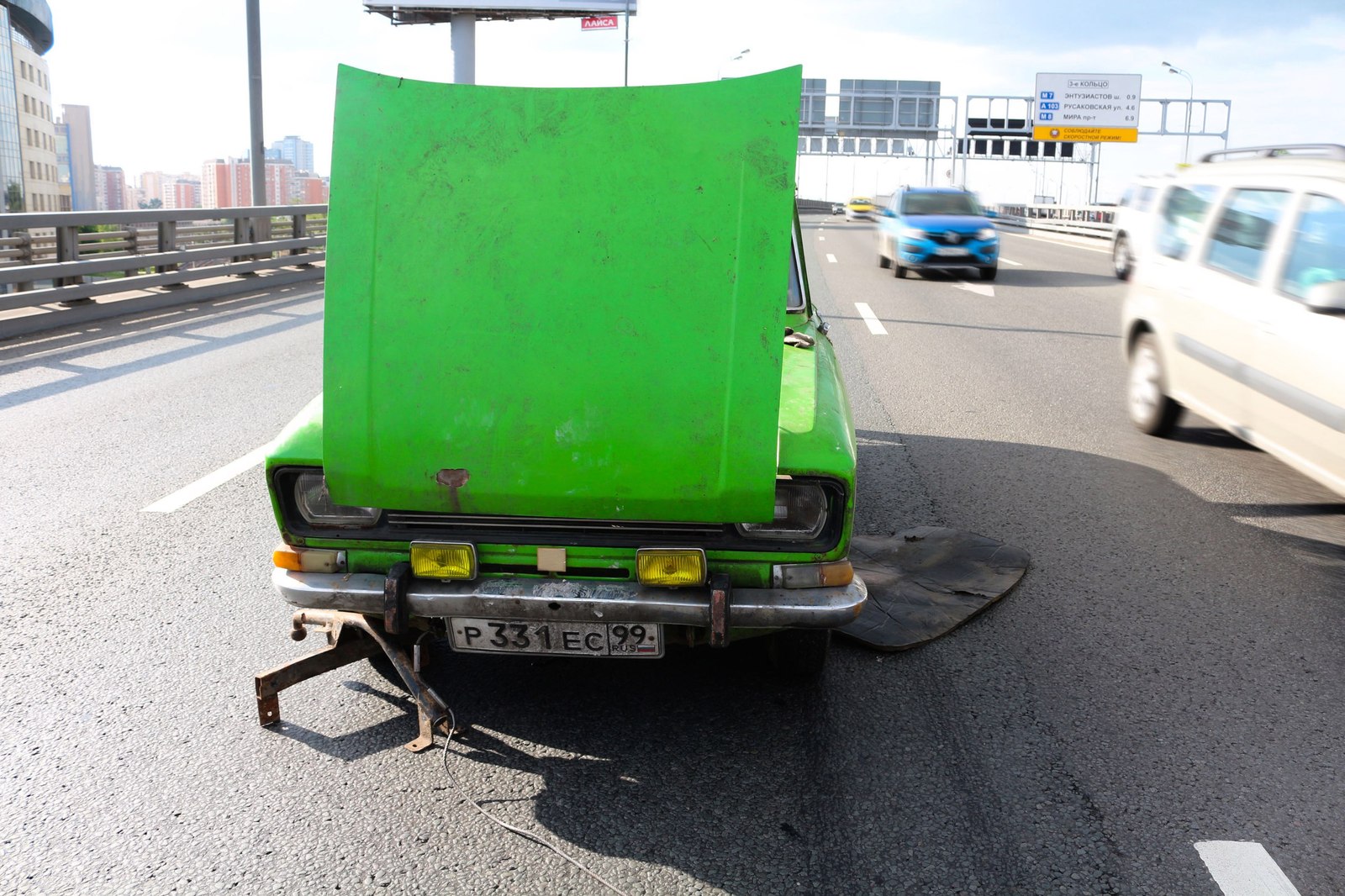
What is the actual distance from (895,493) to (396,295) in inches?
144

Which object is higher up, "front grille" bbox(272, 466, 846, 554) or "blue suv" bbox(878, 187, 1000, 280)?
"blue suv" bbox(878, 187, 1000, 280)

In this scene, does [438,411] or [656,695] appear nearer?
[438,411]

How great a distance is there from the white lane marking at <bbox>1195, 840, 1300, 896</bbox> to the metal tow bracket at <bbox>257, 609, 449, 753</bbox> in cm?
213

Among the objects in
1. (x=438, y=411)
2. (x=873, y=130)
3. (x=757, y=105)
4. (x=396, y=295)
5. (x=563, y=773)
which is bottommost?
(x=563, y=773)

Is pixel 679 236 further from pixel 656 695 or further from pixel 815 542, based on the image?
pixel 656 695

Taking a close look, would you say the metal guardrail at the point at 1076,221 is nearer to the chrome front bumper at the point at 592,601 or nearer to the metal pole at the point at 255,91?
the metal pole at the point at 255,91

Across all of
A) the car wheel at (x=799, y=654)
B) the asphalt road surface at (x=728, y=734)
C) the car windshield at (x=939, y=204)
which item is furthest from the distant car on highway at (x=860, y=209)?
the car wheel at (x=799, y=654)

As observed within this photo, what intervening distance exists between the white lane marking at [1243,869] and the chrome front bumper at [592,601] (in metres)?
1.10

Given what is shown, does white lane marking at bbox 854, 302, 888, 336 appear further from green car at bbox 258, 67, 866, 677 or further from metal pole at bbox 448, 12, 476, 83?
metal pole at bbox 448, 12, 476, 83

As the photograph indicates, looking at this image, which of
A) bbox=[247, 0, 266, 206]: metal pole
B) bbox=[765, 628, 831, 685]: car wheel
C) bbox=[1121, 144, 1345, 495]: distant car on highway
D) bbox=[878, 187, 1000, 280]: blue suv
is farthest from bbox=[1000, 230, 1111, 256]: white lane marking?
bbox=[765, 628, 831, 685]: car wheel

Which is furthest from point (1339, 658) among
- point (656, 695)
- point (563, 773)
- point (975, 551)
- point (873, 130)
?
point (873, 130)

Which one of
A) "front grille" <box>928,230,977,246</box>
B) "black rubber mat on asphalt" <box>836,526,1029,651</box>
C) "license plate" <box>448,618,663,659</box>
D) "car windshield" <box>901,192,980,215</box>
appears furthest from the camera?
"car windshield" <box>901,192,980,215</box>

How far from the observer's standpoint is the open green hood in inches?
126

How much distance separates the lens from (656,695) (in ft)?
12.6
